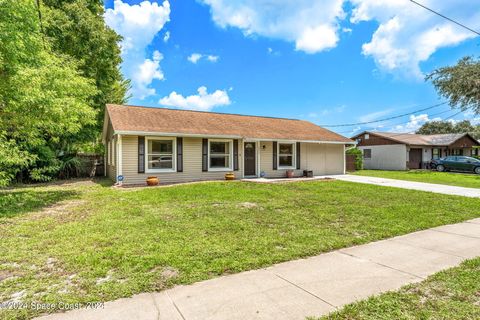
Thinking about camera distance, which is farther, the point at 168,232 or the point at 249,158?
the point at 249,158

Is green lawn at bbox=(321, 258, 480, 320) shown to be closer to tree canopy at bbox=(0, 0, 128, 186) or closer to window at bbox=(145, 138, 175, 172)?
tree canopy at bbox=(0, 0, 128, 186)

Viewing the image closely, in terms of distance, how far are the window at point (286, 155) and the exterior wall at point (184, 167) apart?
296cm

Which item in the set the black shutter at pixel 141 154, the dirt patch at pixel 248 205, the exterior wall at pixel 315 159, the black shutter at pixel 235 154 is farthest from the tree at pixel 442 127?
the black shutter at pixel 141 154

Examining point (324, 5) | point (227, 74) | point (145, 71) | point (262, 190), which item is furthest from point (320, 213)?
point (145, 71)

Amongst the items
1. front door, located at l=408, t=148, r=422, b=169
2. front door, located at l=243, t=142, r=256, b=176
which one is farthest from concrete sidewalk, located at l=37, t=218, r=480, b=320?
front door, located at l=408, t=148, r=422, b=169

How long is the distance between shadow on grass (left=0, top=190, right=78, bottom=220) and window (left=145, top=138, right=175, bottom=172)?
3564mm

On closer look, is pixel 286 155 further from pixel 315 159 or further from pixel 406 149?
pixel 406 149

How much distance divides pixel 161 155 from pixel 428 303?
11828mm

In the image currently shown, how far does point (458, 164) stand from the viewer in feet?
73.3

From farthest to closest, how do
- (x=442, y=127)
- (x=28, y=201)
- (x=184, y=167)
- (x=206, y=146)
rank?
(x=442, y=127) → (x=206, y=146) → (x=184, y=167) → (x=28, y=201)

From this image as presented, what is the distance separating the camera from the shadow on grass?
7004mm

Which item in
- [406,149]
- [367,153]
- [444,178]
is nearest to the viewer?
[444,178]

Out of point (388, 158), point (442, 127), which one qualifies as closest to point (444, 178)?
point (388, 158)

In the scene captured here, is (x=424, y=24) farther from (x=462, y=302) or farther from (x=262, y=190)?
(x=462, y=302)
